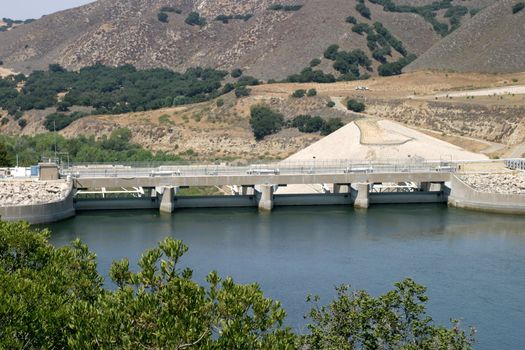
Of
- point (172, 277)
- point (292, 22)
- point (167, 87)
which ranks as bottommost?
point (172, 277)

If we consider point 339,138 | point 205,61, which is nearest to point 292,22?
point 205,61

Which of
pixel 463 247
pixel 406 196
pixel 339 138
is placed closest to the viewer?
pixel 463 247

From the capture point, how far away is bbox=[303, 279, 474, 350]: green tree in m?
25.0

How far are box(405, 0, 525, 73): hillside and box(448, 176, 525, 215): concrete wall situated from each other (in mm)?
67238

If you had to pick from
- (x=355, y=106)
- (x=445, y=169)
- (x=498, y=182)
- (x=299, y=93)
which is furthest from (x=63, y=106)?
(x=498, y=182)

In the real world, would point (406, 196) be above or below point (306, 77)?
below

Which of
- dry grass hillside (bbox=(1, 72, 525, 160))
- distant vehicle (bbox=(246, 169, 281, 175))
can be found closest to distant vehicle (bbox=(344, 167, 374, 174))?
distant vehicle (bbox=(246, 169, 281, 175))

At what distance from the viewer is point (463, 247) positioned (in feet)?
190

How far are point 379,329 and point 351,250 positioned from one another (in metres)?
31.6

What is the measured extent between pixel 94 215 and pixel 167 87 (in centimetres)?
9431

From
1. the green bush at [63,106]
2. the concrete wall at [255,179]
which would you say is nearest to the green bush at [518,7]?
the green bush at [63,106]

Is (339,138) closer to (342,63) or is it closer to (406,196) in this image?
(406,196)

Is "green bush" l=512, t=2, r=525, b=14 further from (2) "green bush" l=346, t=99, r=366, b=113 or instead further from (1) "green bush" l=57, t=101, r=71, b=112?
(1) "green bush" l=57, t=101, r=71, b=112

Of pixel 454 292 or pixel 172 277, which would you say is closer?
pixel 172 277
